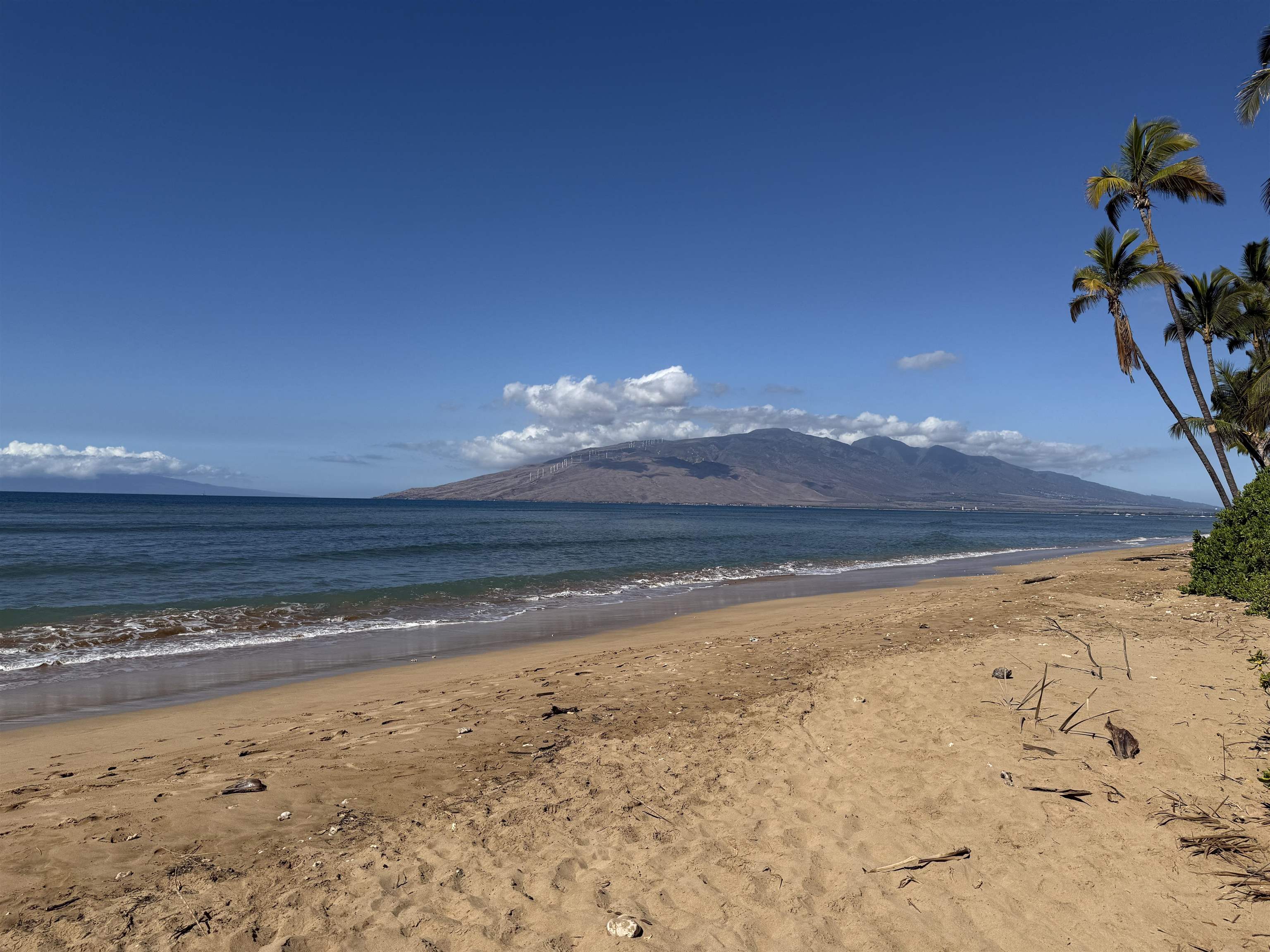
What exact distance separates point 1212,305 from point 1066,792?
2615 centimetres

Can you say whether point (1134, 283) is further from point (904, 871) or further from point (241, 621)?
point (241, 621)

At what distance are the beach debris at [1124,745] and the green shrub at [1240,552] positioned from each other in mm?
8442

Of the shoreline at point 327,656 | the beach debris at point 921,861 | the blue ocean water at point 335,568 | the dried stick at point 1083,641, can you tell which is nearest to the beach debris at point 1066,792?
the beach debris at point 921,861

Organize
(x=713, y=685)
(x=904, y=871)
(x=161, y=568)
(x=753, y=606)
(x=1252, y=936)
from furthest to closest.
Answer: (x=161, y=568) < (x=753, y=606) < (x=713, y=685) < (x=904, y=871) < (x=1252, y=936)

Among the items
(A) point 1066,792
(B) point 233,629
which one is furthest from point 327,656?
(A) point 1066,792

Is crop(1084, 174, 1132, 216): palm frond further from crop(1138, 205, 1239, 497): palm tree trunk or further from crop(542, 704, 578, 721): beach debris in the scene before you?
crop(542, 704, 578, 721): beach debris

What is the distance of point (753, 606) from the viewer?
18641mm

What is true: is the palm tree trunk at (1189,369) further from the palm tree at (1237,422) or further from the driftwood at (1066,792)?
A: the driftwood at (1066,792)

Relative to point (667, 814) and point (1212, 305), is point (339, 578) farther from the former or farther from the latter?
point (1212, 305)

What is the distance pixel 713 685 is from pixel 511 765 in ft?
11.5

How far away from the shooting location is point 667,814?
194 inches

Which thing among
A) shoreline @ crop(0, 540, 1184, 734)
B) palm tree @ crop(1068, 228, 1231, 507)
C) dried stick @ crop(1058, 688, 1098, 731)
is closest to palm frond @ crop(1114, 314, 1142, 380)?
palm tree @ crop(1068, 228, 1231, 507)

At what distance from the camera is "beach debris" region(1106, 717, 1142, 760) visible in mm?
5469

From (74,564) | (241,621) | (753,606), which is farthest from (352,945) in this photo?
(74,564)
